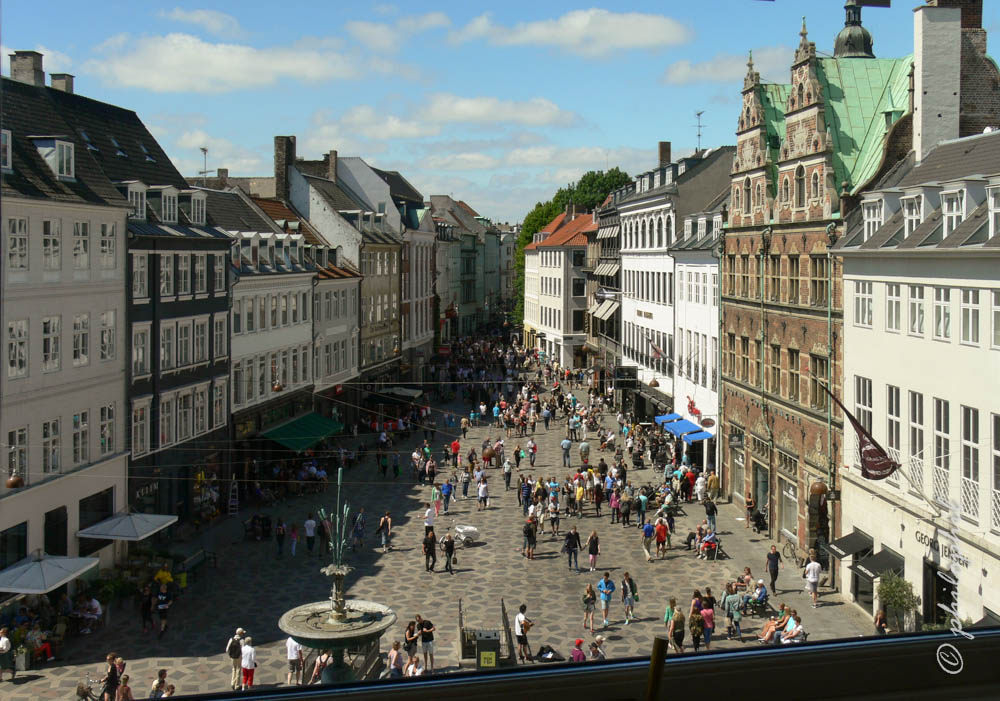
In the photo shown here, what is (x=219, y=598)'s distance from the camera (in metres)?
21.7

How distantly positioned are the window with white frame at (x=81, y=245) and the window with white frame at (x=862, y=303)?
16310 mm

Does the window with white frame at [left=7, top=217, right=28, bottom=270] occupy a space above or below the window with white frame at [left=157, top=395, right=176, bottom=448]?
above

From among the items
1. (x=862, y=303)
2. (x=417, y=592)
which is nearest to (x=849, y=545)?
(x=862, y=303)

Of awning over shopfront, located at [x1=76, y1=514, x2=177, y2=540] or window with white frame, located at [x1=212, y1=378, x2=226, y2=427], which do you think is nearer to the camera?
awning over shopfront, located at [x1=76, y1=514, x2=177, y2=540]

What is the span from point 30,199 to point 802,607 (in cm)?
1733

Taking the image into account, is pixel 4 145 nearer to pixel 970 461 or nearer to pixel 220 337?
pixel 970 461

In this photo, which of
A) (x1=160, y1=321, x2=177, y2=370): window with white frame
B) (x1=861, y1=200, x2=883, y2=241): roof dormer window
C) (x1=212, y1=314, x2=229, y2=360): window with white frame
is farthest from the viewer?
(x1=212, y1=314, x2=229, y2=360): window with white frame

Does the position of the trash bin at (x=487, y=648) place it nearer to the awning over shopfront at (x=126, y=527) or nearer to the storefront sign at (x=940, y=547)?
the storefront sign at (x=940, y=547)

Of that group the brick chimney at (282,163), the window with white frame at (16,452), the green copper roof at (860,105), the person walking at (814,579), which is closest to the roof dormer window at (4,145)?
the window with white frame at (16,452)

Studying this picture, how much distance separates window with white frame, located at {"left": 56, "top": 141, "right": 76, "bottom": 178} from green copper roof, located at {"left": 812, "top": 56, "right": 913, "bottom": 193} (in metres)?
18.4

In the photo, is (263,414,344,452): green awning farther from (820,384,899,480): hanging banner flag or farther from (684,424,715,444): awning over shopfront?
(820,384,899,480): hanging banner flag

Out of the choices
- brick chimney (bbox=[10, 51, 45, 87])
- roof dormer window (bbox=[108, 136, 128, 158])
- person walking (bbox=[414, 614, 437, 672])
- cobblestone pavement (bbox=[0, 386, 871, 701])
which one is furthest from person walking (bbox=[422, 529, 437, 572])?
roof dormer window (bbox=[108, 136, 128, 158])

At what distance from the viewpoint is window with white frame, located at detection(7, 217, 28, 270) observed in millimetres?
12938

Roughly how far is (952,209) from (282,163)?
3858 cm
